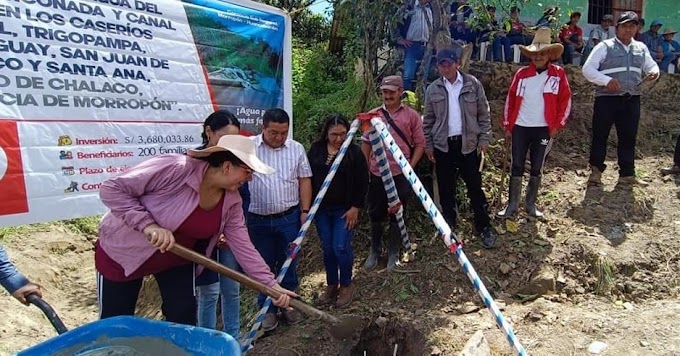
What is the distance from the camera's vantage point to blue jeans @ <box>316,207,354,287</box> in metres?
3.58

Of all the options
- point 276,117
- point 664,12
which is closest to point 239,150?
point 276,117

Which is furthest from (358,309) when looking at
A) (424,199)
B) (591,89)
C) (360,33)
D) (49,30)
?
(591,89)

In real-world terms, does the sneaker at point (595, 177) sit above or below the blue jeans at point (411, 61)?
below

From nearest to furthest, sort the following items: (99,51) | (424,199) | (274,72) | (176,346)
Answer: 1. (176,346)
2. (424,199)
3. (99,51)
4. (274,72)

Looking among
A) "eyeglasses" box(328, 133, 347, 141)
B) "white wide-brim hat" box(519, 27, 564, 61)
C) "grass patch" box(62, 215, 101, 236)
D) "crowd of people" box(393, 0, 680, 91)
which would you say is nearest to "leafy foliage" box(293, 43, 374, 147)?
"crowd of people" box(393, 0, 680, 91)

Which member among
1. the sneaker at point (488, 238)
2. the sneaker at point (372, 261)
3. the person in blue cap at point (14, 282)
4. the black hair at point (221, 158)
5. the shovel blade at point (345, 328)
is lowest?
the shovel blade at point (345, 328)

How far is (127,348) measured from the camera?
1.90 metres

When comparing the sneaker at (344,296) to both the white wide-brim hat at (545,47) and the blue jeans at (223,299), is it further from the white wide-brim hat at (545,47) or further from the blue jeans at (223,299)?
the white wide-brim hat at (545,47)

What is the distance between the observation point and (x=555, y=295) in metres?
3.71

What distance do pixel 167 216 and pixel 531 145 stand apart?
334cm

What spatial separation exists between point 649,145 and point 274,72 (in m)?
5.03

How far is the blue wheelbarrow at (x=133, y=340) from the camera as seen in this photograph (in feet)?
6.00

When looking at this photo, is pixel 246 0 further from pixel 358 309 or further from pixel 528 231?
pixel 528 231

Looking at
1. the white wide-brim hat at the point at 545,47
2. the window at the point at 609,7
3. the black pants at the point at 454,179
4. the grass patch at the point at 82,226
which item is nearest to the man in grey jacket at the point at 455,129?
the black pants at the point at 454,179
